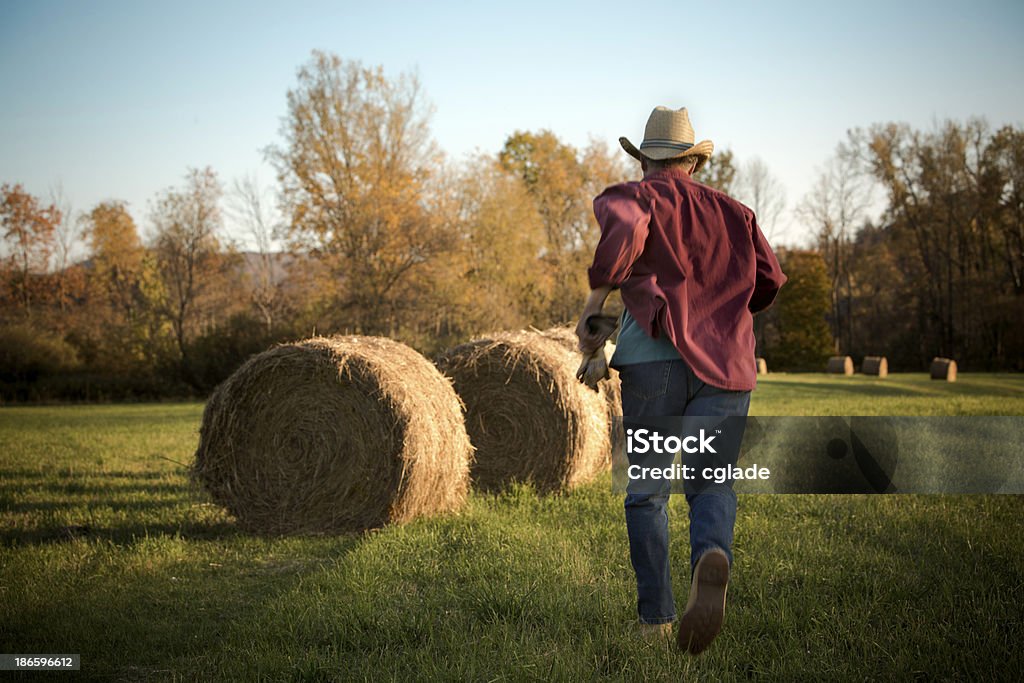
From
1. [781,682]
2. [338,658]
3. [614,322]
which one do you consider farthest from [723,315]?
[338,658]

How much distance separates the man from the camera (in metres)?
3.15

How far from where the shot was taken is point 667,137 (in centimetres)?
342

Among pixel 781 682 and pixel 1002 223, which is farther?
pixel 1002 223

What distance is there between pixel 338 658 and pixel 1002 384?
23.5 meters

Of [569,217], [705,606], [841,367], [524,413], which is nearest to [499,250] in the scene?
[569,217]

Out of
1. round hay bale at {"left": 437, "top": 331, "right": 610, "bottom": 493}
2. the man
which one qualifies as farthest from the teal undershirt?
round hay bale at {"left": 437, "top": 331, "right": 610, "bottom": 493}

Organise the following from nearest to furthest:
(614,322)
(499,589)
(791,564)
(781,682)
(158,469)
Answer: (781,682) → (614,322) → (499,589) → (791,564) → (158,469)

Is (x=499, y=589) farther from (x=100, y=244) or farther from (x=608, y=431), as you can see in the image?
(x=100, y=244)

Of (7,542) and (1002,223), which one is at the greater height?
(1002,223)

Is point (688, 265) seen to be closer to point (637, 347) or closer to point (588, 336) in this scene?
point (637, 347)

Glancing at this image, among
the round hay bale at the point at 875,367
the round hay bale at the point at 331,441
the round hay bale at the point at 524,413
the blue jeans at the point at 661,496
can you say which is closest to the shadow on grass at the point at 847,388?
the round hay bale at the point at 875,367

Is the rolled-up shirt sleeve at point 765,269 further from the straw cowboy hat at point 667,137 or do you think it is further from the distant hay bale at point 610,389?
the distant hay bale at point 610,389

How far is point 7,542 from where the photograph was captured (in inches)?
235

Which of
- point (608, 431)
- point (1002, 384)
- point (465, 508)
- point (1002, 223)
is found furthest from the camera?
point (1002, 223)
